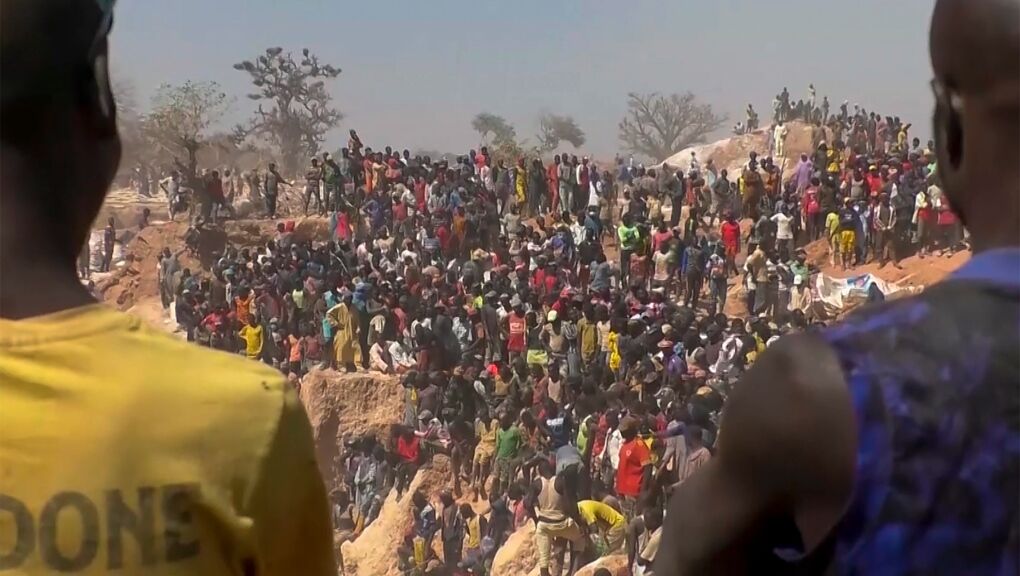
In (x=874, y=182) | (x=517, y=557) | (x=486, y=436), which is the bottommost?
(x=517, y=557)

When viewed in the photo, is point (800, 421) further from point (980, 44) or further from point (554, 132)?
point (554, 132)

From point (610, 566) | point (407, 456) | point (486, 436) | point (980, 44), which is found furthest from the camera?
point (407, 456)

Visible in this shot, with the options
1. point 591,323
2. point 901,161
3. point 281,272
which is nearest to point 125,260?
point 281,272

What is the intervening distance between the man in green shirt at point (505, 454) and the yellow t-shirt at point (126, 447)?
386 inches

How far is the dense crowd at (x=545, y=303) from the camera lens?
32.9ft

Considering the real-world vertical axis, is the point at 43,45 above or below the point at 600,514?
above

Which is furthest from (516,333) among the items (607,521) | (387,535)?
(607,521)

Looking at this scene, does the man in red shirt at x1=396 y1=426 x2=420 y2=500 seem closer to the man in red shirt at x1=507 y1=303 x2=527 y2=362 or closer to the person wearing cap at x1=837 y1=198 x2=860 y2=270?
the man in red shirt at x1=507 y1=303 x2=527 y2=362

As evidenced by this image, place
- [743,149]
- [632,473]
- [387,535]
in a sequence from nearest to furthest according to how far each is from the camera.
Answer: [632,473]
[387,535]
[743,149]

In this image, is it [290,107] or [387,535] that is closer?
[387,535]

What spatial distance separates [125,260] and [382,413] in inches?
268

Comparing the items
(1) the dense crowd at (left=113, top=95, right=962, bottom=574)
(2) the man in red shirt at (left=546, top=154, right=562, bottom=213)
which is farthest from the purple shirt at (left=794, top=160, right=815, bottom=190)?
(2) the man in red shirt at (left=546, top=154, right=562, bottom=213)

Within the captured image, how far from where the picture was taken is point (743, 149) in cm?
1816

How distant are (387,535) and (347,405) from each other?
280 centimetres
